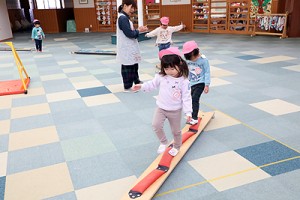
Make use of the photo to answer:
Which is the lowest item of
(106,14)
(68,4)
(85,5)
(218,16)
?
(218,16)

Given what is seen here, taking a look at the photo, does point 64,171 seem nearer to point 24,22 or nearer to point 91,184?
point 91,184

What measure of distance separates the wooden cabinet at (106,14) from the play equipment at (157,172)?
1376 centimetres

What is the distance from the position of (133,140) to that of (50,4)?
55.1ft

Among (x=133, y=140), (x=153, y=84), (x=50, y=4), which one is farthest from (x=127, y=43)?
(x=50, y=4)

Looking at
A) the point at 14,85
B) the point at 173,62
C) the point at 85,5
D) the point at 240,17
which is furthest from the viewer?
the point at 85,5

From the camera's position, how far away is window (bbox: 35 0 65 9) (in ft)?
59.2

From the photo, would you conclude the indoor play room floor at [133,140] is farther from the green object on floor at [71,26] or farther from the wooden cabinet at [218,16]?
the green object on floor at [71,26]

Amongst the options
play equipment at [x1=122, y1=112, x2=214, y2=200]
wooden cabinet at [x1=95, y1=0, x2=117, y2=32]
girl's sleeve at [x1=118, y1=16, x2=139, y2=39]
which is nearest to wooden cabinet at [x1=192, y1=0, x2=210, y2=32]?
wooden cabinet at [x1=95, y1=0, x2=117, y2=32]

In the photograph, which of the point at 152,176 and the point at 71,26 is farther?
the point at 71,26

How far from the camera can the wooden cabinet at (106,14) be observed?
16.2 meters

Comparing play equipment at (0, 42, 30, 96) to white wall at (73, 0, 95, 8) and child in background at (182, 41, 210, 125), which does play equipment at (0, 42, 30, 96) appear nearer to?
child in background at (182, 41, 210, 125)

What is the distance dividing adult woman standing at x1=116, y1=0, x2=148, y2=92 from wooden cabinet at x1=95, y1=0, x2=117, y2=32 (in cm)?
1135

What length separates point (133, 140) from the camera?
3.75m

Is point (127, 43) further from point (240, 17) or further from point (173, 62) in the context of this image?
point (240, 17)
